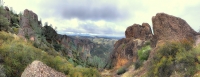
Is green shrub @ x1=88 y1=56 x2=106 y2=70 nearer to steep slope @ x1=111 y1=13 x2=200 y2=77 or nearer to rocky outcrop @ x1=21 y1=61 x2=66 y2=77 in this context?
steep slope @ x1=111 y1=13 x2=200 y2=77

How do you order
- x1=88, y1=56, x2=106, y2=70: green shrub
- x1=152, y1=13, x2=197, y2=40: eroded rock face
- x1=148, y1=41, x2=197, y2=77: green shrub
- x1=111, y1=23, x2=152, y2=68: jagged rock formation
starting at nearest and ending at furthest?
x1=148, y1=41, x2=197, y2=77: green shrub, x1=152, y1=13, x2=197, y2=40: eroded rock face, x1=111, y1=23, x2=152, y2=68: jagged rock formation, x1=88, y1=56, x2=106, y2=70: green shrub

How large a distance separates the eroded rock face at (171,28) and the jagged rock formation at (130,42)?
2572 cm

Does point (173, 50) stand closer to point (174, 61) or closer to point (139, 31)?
point (174, 61)

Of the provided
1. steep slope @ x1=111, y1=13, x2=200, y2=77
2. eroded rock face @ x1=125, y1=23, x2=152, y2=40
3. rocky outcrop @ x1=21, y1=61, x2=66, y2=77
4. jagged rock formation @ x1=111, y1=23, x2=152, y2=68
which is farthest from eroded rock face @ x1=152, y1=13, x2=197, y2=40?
eroded rock face @ x1=125, y1=23, x2=152, y2=40

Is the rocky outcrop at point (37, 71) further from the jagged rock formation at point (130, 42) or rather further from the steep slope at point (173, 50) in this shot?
the jagged rock formation at point (130, 42)

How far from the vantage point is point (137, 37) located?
71.2 meters

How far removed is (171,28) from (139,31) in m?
41.3

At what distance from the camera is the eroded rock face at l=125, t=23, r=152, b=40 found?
6875 cm

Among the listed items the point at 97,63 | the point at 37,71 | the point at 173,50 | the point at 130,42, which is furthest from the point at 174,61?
the point at 97,63

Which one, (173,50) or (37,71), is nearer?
(37,71)

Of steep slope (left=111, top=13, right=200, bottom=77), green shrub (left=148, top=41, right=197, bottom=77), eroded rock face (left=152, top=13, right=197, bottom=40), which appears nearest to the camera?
green shrub (left=148, top=41, right=197, bottom=77)

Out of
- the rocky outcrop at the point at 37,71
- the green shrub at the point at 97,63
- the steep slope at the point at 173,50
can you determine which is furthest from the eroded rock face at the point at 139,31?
the rocky outcrop at the point at 37,71

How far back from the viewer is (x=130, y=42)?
65.6 m

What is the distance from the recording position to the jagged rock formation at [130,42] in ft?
207
